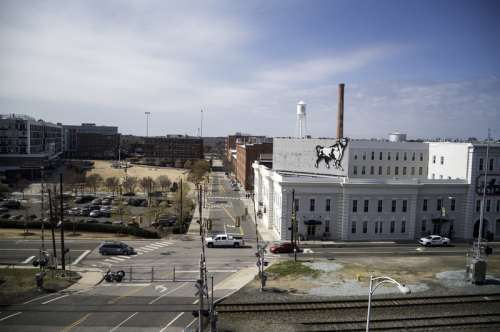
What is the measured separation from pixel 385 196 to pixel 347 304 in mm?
26129

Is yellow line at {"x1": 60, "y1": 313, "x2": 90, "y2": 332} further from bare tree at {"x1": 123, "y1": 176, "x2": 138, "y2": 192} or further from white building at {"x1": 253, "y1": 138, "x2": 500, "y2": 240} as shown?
bare tree at {"x1": 123, "y1": 176, "x2": 138, "y2": 192}

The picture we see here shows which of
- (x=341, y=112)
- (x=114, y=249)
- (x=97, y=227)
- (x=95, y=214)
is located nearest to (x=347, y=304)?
(x=114, y=249)

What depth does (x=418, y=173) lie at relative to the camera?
58.9 metres

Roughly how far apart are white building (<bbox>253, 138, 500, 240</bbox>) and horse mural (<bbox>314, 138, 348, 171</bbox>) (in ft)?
0.49

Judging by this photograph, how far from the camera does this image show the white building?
161 ft

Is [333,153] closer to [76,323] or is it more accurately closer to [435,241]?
[435,241]

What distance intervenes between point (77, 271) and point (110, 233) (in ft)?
54.4

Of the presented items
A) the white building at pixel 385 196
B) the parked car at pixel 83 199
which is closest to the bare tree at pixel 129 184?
the parked car at pixel 83 199

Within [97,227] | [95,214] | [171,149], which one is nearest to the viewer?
[97,227]

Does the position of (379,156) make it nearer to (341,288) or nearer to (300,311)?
(341,288)

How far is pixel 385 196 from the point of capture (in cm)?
4953

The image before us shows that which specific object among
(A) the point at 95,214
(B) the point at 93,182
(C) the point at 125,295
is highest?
(B) the point at 93,182

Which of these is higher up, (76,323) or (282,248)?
(76,323)

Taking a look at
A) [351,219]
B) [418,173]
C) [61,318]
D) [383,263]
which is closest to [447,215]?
[418,173]
